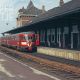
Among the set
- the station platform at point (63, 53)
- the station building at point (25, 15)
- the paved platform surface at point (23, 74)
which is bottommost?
the paved platform surface at point (23, 74)

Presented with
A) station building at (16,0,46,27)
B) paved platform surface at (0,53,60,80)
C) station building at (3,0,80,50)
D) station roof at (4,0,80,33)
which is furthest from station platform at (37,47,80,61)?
station building at (16,0,46,27)

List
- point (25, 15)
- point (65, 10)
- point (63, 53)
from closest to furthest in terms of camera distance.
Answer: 1. point (63, 53)
2. point (65, 10)
3. point (25, 15)

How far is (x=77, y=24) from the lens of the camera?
41656 mm

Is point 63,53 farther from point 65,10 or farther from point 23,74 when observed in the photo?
point 23,74

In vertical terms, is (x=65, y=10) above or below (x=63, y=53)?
above

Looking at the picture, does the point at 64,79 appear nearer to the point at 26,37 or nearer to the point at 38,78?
the point at 38,78

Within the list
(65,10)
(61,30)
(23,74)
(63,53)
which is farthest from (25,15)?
(23,74)

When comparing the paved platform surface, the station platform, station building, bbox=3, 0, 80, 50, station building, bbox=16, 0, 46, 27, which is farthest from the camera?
station building, bbox=16, 0, 46, 27

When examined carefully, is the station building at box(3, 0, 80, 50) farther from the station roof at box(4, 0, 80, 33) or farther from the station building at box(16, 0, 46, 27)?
the station building at box(16, 0, 46, 27)

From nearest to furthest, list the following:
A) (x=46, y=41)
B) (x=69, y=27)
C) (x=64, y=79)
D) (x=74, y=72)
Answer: (x=64, y=79), (x=74, y=72), (x=69, y=27), (x=46, y=41)

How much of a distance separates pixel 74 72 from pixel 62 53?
593 inches

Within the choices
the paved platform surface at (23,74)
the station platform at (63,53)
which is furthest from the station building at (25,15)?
the paved platform surface at (23,74)

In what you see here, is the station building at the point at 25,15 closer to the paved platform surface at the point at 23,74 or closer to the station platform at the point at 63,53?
the station platform at the point at 63,53

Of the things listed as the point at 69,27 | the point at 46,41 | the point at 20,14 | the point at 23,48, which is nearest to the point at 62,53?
the point at 69,27
